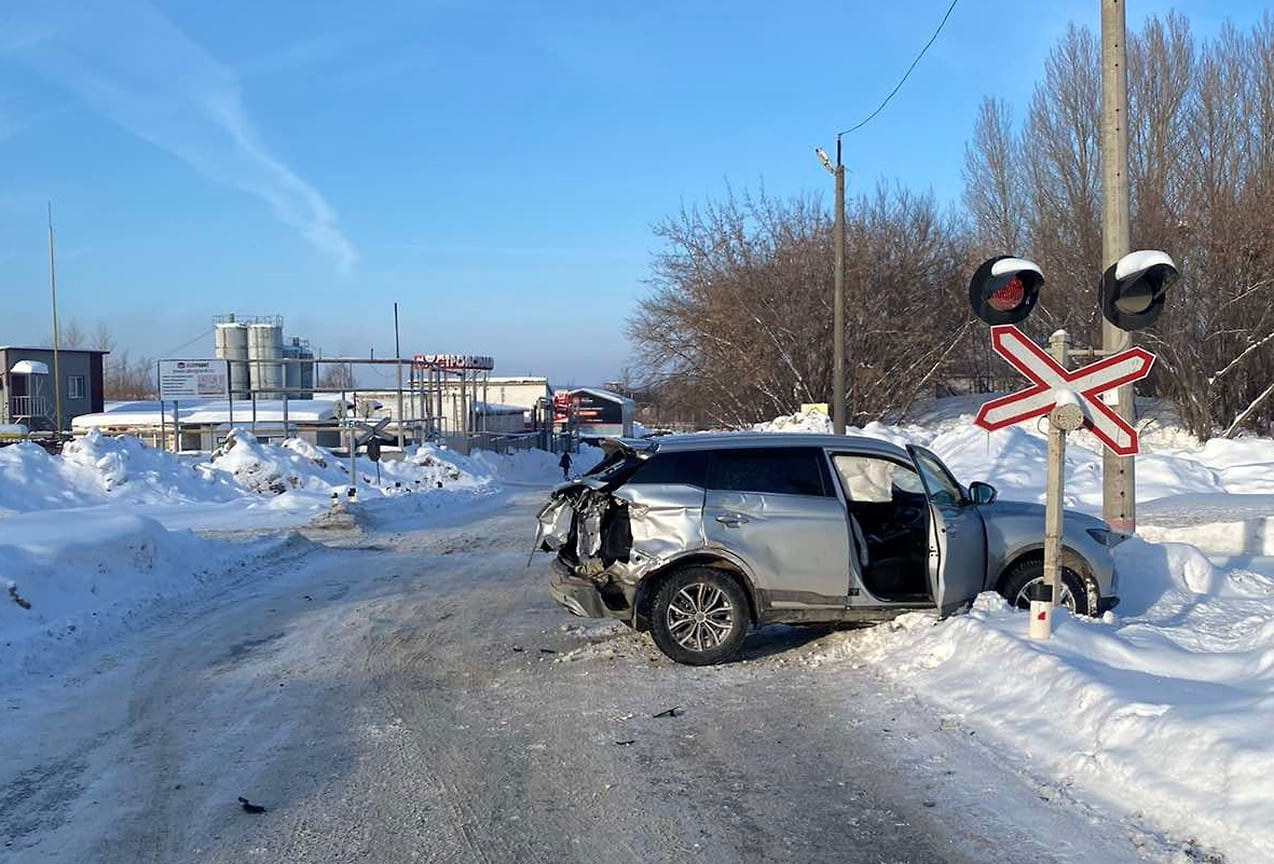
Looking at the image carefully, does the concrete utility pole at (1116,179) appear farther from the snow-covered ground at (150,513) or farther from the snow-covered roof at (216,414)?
the snow-covered roof at (216,414)

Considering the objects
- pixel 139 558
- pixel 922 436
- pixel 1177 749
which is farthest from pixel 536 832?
pixel 922 436

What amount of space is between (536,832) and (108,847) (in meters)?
1.91

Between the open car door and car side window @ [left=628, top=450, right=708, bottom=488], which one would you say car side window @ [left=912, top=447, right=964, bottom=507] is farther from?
car side window @ [left=628, top=450, right=708, bottom=488]

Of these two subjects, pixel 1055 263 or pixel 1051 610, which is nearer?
pixel 1051 610

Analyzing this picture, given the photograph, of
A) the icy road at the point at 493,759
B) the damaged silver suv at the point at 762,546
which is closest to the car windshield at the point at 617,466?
the damaged silver suv at the point at 762,546

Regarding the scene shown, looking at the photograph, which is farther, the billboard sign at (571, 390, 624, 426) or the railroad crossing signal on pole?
the billboard sign at (571, 390, 624, 426)

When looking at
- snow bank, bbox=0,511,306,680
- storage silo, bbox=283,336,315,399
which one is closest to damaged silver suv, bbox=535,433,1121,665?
snow bank, bbox=0,511,306,680

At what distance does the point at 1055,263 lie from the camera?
1433 inches

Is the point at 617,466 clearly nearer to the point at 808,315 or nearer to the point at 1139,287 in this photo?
Answer: the point at 1139,287

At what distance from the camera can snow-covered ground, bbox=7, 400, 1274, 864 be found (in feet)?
16.4

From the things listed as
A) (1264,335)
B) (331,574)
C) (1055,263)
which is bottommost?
(331,574)

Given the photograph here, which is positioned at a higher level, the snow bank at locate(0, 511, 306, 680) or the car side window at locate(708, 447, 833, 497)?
the car side window at locate(708, 447, 833, 497)

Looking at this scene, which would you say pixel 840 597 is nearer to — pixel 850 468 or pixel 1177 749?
pixel 850 468

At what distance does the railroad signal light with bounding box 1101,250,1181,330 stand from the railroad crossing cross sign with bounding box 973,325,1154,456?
0.49m
